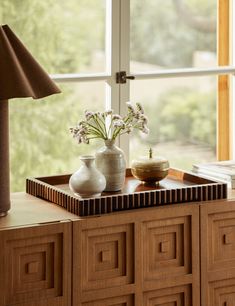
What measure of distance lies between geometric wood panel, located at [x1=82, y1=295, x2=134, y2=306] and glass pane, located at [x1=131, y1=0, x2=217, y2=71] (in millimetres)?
1162

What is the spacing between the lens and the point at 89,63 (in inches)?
161

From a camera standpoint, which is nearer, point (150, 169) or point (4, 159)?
point (4, 159)

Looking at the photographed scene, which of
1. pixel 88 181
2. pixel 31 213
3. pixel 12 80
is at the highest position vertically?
pixel 12 80

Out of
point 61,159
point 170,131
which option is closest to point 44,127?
point 61,159

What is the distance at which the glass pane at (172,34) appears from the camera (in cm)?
384

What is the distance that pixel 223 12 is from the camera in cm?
393

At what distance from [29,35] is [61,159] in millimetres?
571

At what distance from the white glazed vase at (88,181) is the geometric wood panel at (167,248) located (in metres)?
0.21

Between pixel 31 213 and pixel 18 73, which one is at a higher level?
pixel 18 73

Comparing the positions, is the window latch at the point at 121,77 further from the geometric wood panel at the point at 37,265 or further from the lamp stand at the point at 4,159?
the geometric wood panel at the point at 37,265

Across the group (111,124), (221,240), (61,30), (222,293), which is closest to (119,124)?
(111,124)

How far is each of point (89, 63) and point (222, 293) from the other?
4.52 feet

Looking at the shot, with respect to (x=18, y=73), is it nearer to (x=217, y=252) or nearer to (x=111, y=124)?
(x=111, y=124)

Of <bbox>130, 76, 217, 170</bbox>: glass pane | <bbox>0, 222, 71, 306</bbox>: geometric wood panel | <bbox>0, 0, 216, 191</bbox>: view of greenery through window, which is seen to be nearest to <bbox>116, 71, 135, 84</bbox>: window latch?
<bbox>0, 0, 216, 191</bbox>: view of greenery through window
